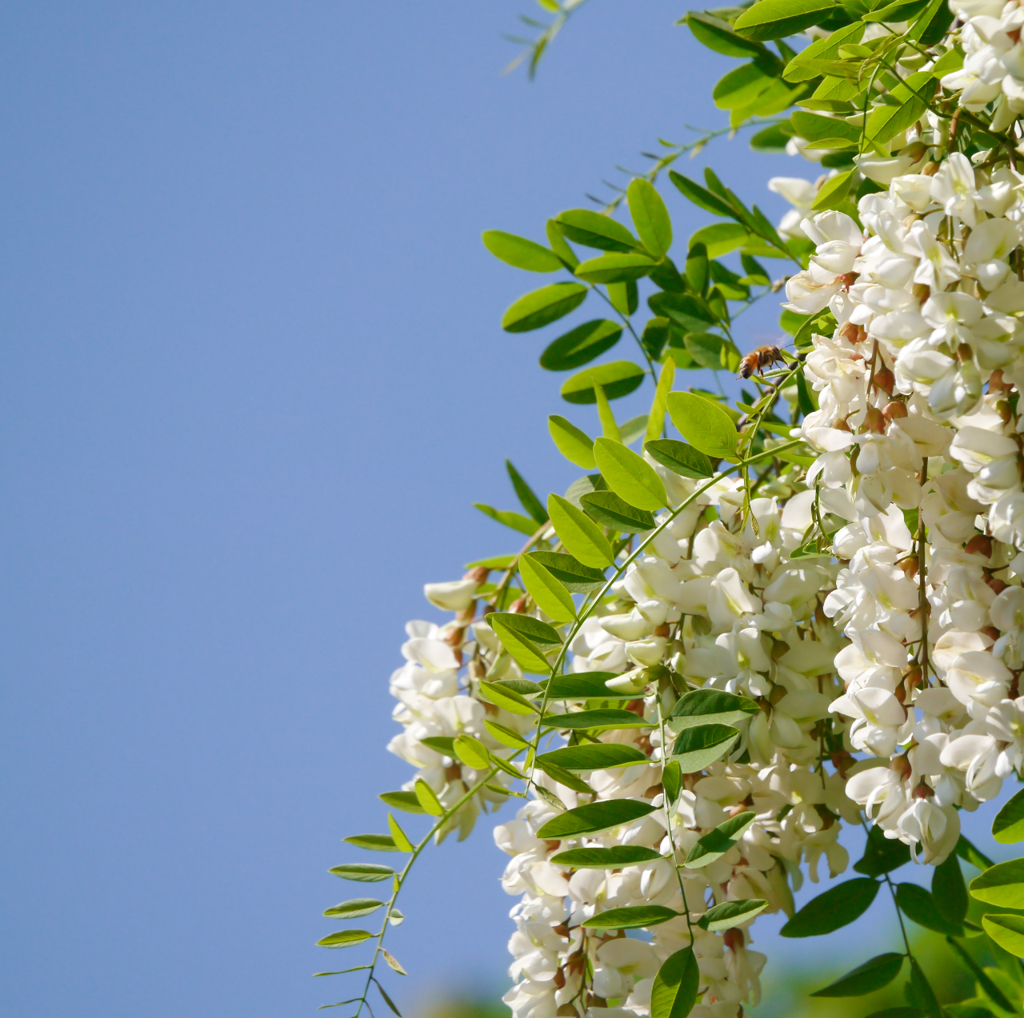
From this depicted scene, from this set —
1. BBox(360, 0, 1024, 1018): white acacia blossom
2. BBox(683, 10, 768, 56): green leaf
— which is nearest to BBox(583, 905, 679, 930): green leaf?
BBox(360, 0, 1024, 1018): white acacia blossom

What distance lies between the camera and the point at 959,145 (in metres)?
0.51

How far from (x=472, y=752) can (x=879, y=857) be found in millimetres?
291

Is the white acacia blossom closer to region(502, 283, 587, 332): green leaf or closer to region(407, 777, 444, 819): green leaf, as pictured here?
region(407, 777, 444, 819): green leaf

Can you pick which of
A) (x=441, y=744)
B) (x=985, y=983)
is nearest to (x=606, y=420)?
(x=441, y=744)

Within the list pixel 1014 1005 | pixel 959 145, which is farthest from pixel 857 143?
pixel 1014 1005

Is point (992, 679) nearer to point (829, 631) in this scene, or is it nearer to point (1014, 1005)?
point (829, 631)

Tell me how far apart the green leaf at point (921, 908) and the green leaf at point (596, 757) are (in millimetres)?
267

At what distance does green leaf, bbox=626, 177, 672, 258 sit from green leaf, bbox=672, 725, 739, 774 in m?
0.38

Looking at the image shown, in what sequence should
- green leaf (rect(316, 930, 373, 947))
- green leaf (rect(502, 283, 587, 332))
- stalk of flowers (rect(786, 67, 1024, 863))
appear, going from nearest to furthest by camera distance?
stalk of flowers (rect(786, 67, 1024, 863))
green leaf (rect(316, 930, 373, 947))
green leaf (rect(502, 283, 587, 332))

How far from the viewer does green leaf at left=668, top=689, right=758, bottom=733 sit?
0.53m

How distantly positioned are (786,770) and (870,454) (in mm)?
259

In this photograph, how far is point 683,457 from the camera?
590mm

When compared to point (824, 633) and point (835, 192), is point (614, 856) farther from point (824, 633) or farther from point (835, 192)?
point (835, 192)

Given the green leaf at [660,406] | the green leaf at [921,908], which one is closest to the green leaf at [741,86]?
the green leaf at [660,406]
